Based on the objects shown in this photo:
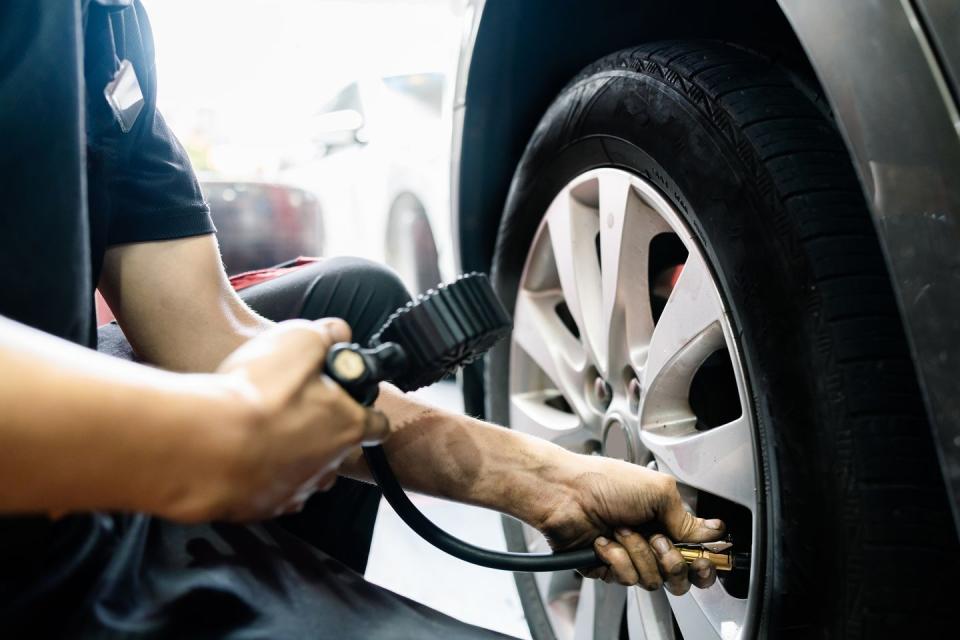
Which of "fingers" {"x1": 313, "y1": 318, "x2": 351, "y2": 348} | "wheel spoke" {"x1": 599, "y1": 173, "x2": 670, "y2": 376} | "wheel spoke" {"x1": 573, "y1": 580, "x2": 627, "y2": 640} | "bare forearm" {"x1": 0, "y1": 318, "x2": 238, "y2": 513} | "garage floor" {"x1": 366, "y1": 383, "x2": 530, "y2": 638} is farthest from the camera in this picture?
"garage floor" {"x1": 366, "y1": 383, "x2": 530, "y2": 638}

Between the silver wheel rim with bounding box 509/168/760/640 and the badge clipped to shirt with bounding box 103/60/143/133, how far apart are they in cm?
50

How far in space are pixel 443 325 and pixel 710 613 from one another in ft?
1.50

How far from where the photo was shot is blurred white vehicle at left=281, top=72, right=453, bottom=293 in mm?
2412

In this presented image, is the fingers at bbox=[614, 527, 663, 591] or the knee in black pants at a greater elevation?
the knee in black pants

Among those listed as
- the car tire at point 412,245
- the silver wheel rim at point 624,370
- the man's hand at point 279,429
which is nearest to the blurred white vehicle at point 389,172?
the car tire at point 412,245

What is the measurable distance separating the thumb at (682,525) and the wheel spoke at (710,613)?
0.07m

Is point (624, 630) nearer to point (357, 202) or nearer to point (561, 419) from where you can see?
point (561, 419)

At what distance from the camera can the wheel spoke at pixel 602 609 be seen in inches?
40.3

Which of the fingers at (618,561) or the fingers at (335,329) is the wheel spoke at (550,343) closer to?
the fingers at (618,561)

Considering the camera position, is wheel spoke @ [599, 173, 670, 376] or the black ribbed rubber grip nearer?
the black ribbed rubber grip

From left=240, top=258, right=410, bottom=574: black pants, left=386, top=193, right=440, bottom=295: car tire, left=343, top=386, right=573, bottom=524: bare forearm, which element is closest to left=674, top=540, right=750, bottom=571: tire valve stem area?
left=343, top=386, right=573, bottom=524: bare forearm

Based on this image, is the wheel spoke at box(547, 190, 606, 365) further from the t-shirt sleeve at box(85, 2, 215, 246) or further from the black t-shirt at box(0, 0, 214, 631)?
the black t-shirt at box(0, 0, 214, 631)

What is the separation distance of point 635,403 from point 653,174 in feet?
0.92

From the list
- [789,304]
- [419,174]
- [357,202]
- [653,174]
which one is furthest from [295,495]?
[357,202]
